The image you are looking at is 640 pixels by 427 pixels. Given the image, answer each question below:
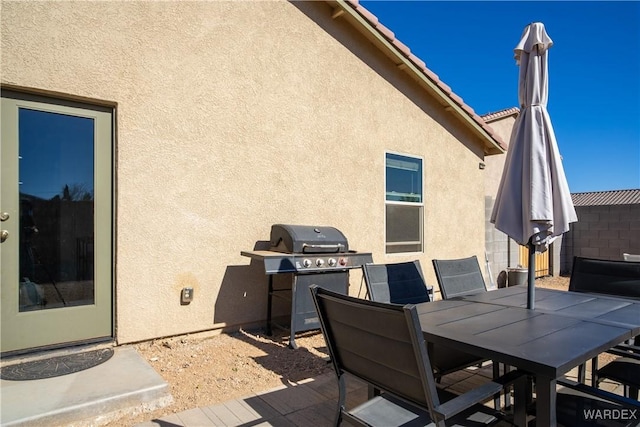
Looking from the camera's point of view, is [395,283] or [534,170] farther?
[395,283]

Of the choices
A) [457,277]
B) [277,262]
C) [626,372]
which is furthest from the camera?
[277,262]

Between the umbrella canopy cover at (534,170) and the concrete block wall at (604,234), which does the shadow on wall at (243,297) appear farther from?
the concrete block wall at (604,234)

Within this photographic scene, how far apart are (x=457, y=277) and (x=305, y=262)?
172 centimetres

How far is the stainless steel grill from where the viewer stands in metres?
4.40

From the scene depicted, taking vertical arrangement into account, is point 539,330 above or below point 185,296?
above

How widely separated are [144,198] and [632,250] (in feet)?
41.8

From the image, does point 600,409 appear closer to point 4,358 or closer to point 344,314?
point 344,314

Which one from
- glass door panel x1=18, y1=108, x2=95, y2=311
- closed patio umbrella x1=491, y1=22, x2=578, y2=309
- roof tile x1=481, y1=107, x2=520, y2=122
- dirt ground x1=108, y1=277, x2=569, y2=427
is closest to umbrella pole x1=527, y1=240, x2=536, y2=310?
closed patio umbrella x1=491, y1=22, x2=578, y2=309

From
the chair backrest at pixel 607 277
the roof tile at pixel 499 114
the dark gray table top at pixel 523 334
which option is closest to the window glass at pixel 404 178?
the chair backrest at pixel 607 277

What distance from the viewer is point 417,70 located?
22.3 feet

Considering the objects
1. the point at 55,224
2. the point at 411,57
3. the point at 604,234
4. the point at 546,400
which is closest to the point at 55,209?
the point at 55,224

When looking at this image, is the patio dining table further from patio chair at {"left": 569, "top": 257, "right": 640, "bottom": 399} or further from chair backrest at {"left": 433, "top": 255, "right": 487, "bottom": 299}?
patio chair at {"left": 569, "top": 257, "right": 640, "bottom": 399}

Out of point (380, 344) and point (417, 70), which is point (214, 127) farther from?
point (417, 70)

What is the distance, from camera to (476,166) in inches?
330
